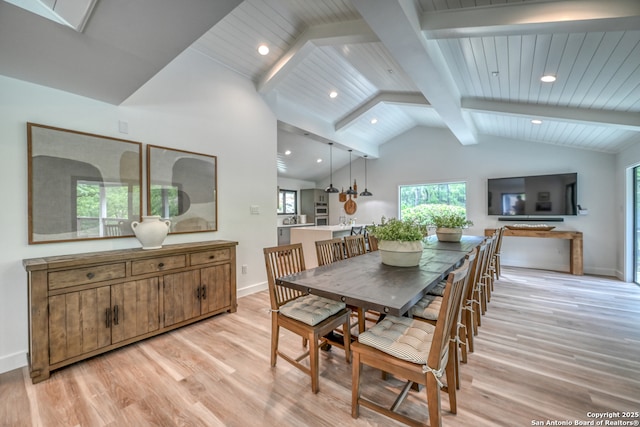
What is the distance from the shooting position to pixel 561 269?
543 cm

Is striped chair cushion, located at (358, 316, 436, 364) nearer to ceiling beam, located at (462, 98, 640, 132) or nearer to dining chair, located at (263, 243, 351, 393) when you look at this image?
dining chair, located at (263, 243, 351, 393)

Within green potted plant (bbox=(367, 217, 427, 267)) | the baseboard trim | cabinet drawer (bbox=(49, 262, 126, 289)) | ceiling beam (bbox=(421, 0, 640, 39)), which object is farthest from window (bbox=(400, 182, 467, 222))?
the baseboard trim

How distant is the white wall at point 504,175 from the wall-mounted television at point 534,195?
177 millimetres

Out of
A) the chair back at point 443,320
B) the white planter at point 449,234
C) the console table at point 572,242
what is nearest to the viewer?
the chair back at point 443,320

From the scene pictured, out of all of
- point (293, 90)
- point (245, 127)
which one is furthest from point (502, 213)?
point (245, 127)

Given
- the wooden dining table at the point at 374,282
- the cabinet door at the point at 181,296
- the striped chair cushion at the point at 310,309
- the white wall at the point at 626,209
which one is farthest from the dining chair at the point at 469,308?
the white wall at the point at 626,209

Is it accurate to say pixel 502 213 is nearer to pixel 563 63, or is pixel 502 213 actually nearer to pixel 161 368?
pixel 563 63

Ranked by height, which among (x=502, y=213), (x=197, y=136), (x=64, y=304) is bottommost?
(x=64, y=304)

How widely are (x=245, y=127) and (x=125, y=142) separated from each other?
163cm

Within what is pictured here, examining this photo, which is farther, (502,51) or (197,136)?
(197,136)

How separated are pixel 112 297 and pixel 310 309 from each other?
5.94 feet

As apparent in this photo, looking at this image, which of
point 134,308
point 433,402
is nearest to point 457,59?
point 433,402

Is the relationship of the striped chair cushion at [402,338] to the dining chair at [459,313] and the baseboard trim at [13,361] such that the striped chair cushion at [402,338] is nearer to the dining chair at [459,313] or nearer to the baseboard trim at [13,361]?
the dining chair at [459,313]

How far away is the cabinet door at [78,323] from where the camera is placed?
2.06 m
